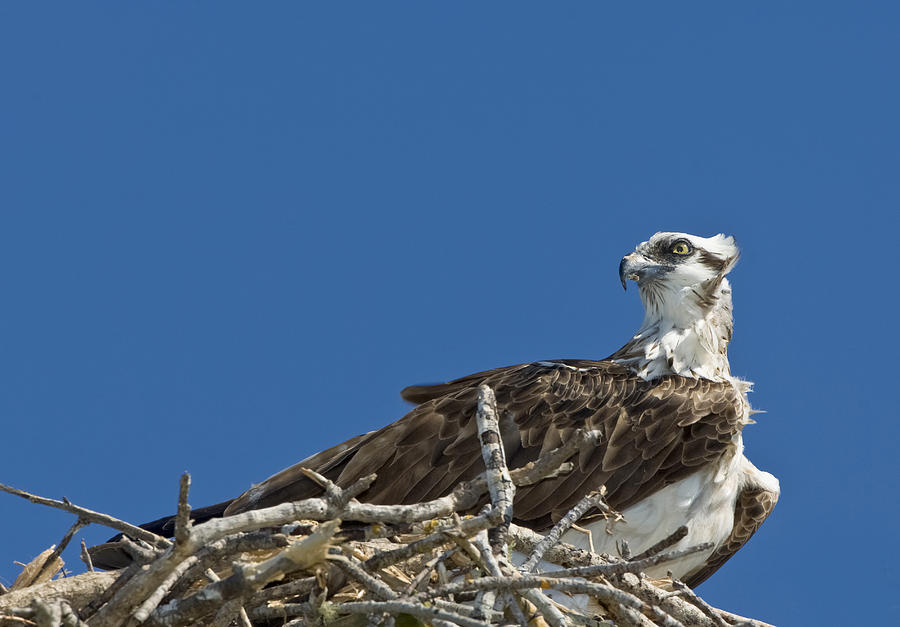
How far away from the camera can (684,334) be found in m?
8.70

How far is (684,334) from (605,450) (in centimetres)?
125

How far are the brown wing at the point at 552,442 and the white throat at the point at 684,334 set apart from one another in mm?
260

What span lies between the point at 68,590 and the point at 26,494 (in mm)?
635

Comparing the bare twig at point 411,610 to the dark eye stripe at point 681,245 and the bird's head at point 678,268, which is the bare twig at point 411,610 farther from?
the dark eye stripe at point 681,245

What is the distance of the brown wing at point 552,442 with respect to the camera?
774 cm

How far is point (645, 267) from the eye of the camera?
9.10 m

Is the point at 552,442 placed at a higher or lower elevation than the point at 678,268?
lower

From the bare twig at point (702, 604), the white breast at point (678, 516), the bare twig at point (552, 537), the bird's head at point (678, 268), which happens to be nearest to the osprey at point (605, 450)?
the white breast at point (678, 516)

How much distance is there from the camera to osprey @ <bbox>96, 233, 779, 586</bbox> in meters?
7.75

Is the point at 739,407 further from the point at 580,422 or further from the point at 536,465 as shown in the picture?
the point at 536,465

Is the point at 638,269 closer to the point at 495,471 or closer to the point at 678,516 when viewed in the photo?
the point at 678,516

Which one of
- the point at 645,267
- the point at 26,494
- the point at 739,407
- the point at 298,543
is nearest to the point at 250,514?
the point at 298,543

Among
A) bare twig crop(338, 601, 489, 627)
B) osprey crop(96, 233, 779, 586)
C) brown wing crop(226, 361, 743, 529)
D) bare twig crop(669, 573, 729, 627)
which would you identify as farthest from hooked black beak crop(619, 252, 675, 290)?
bare twig crop(338, 601, 489, 627)

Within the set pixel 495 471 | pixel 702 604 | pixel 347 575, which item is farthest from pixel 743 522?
pixel 347 575
